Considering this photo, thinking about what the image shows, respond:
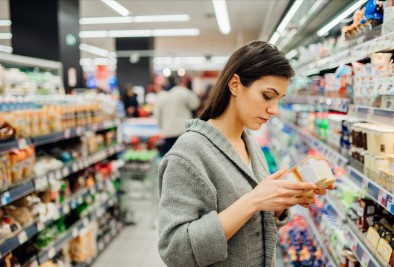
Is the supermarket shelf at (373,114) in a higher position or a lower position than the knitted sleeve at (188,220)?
higher

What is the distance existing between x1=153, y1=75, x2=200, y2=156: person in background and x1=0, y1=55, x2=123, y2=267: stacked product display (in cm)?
160

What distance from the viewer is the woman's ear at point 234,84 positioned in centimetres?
140

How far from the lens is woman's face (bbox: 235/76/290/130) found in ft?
4.47

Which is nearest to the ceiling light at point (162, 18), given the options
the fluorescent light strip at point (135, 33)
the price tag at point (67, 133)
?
the fluorescent light strip at point (135, 33)

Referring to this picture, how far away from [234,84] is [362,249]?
1.02m

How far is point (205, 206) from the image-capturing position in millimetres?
1279

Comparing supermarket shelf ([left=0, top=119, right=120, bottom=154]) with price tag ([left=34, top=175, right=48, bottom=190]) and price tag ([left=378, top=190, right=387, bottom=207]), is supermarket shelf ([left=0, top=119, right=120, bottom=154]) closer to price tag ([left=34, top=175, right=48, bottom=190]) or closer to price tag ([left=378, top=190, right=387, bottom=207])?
price tag ([left=34, top=175, right=48, bottom=190])

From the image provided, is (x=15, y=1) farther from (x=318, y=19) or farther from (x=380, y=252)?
(x=380, y=252)

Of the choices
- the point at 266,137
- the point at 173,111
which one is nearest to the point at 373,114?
the point at 173,111

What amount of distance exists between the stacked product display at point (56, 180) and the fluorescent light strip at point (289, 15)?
237 cm

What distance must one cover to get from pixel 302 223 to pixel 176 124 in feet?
11.6

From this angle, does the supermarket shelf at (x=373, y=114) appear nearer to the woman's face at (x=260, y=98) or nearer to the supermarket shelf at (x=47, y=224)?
the woman's face at (x=260, y=98)

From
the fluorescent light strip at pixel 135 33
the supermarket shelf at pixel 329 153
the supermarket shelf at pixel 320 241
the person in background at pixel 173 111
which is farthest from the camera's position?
the fluorescent light strip at pixel 135 33

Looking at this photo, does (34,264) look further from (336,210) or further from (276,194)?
(276,194)
